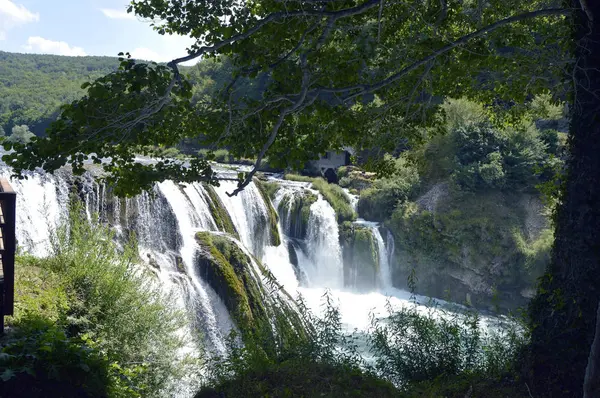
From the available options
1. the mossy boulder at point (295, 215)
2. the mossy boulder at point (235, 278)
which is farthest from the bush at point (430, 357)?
the mossy boulder at point (295, 215)

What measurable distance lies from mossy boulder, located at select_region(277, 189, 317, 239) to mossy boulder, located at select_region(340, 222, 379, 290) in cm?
165

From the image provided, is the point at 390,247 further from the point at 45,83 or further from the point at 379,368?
the point at 45,83

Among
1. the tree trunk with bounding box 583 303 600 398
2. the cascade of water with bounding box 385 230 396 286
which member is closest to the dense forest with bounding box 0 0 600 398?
the tree trunk with bounding box 583 303 600 398

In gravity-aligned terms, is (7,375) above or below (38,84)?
below

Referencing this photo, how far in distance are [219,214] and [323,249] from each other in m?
6.10

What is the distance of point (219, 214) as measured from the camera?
535 inches

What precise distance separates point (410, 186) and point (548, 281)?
639 inches

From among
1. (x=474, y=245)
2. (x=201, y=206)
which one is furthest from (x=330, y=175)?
(x=201, y=206)

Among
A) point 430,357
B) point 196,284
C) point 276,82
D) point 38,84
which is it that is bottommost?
point 196,284

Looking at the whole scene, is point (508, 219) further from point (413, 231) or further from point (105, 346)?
point (105, 346)

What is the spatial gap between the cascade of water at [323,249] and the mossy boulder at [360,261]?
278 millimetres

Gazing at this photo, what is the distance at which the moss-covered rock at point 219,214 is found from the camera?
43.8 ft

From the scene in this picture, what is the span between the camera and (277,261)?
1650 cm

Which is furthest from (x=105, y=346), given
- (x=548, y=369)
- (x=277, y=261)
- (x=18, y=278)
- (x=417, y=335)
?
(x=277, y=261)
